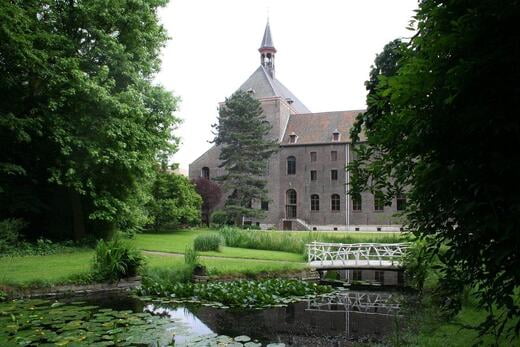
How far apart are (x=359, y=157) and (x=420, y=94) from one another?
1.52 m

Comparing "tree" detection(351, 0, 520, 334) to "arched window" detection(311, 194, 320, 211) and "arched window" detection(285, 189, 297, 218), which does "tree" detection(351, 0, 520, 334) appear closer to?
"arched window" detection(311, 194, 320, 211)

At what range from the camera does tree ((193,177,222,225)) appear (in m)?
40.8

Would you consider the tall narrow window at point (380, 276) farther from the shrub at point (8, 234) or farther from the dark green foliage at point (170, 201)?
the dark green foliage at point (170, 201)

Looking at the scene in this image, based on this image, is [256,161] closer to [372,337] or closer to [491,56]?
[372,337]

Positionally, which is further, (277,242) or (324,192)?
(324,192)

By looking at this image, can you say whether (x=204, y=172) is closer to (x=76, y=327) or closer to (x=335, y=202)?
(x=335, y=202)

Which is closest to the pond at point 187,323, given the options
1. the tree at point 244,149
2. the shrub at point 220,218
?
the shrub at point 220,218

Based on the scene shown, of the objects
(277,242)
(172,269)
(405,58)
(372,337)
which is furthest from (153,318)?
(277,242)

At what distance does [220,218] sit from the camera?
128ft

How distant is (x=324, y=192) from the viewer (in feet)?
138

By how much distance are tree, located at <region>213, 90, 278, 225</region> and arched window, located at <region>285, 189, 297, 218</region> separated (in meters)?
3.22

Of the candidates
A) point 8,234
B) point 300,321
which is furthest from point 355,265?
point 8,234

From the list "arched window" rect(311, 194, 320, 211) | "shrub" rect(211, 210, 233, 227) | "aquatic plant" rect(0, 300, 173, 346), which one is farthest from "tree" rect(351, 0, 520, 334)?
"arched window" rect(311, 194, 320, 211)

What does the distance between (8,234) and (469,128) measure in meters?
16.5
